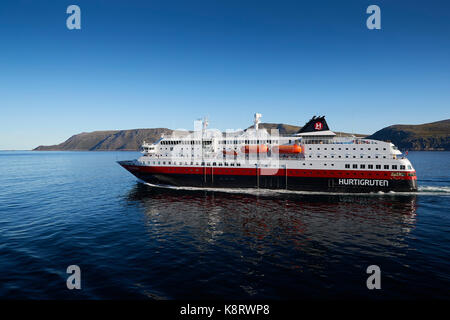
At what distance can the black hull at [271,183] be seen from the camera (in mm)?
31438

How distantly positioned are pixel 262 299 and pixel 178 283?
4.52 m

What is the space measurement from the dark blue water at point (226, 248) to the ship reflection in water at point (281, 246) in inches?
3.3

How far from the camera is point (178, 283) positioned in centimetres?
1099

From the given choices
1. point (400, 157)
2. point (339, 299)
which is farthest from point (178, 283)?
point (400, 157)

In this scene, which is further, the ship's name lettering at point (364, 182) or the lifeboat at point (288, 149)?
the lifeboat at point (288, 149)

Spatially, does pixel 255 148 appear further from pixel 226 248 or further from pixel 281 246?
pixel 226 248

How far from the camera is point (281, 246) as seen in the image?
15.4 metres

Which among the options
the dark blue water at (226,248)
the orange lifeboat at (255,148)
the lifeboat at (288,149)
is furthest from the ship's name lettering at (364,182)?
the orange lifeboat at (255,148)

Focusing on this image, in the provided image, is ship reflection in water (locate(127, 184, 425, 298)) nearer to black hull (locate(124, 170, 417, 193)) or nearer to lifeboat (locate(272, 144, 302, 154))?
black hull (locate(124, 170, 417, 193))

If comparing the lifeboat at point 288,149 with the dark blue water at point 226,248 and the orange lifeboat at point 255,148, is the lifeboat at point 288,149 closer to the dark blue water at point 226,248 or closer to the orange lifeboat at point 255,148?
the orange lifeboat at point 255,148

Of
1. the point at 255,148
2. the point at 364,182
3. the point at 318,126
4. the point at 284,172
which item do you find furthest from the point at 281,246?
the point at 318,126

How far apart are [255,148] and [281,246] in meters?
22.0

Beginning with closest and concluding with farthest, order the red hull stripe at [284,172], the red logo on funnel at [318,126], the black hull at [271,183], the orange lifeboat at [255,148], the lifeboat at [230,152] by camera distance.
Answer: the red hull stripe at [284,172] < the black hull at [271,183] < the red logo on funnel at [318,126] < the orange lifeboat at [255,148] < the lifeboat at [230,152]
